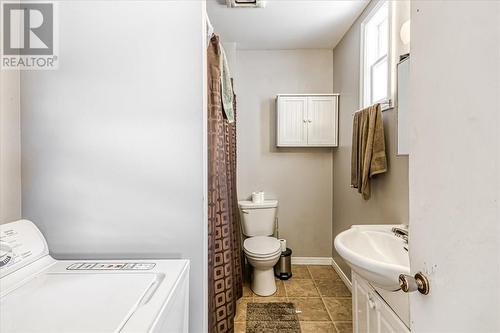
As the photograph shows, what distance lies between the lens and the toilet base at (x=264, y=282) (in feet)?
7.70

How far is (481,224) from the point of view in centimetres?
46

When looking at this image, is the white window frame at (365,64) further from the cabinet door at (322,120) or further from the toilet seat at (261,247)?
the toilet seat at (261,247)

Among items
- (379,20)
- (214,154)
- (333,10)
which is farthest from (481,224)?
(333,10)

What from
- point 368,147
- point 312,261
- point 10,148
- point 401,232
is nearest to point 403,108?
point 368,147

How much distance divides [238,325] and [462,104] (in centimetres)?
202

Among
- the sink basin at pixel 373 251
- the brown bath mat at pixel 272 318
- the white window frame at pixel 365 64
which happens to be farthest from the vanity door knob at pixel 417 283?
the brown bath mat at pixel 272 318

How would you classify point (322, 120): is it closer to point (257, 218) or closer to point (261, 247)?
point (257, 218)

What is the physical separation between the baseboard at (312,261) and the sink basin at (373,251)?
1.62 meters

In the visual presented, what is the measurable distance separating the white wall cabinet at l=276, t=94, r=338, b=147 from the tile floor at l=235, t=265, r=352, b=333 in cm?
141

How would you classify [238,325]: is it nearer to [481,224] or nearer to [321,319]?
[321,319]

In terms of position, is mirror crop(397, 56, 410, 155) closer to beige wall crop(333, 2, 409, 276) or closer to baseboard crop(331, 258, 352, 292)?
beige wall crop(333, 2, 409, 276)

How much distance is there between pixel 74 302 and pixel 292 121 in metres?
2.45

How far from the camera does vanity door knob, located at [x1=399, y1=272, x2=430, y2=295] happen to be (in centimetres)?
59

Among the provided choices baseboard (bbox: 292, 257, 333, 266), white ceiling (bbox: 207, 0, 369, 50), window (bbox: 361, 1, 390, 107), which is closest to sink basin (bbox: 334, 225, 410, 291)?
window (bbox: 361, 1, 390, 107)
